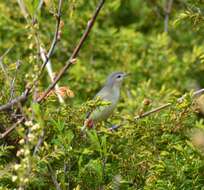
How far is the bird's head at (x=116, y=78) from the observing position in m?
7.31

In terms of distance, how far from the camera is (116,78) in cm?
Answer: 738

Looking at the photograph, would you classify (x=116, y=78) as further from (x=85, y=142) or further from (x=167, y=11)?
(x=85, y=142)

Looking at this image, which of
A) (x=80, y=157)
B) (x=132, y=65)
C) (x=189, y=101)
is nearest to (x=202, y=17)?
(x=189, y=101)

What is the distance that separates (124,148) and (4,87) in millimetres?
844

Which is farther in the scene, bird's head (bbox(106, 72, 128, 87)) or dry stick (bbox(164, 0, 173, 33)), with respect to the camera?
dry stick (bbox(164, 0, 173, 33))

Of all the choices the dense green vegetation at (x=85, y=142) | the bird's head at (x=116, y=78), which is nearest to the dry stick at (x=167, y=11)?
the bird's head at (x=116, y=78)

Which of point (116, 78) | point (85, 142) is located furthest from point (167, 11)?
point (85, 142)

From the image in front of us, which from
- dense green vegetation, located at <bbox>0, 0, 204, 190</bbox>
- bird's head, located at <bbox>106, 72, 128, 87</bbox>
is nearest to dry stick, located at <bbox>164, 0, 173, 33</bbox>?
bird's head, located at <bbox>106, 72, 128, 87</bbox>

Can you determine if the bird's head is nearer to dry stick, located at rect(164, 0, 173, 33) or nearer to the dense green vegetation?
the dense green vegetation

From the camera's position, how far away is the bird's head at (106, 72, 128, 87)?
731 centimetres

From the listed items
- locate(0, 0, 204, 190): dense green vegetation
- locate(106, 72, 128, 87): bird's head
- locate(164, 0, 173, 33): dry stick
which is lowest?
locate(106, 72, 128, 87): bird's head

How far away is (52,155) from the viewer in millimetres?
3391

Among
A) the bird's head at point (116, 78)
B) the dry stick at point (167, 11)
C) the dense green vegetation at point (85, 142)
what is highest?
the dense green vegetation at point (85, 142)

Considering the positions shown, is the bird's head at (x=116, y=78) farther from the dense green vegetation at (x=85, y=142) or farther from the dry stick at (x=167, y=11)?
the dry stick at (x=167, y=11)
